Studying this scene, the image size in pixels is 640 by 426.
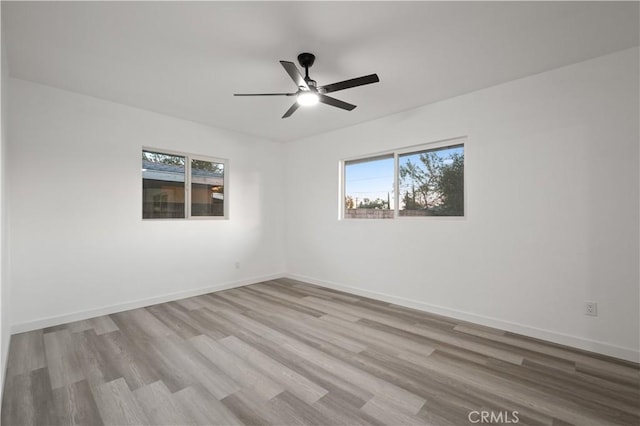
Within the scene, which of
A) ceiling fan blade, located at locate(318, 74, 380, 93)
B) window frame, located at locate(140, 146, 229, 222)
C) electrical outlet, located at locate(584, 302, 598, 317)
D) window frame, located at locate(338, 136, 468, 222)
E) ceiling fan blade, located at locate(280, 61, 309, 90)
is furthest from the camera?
window frame, located at locate(140, 146, 229, 222)

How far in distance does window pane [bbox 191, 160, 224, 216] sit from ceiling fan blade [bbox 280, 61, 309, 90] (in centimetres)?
273

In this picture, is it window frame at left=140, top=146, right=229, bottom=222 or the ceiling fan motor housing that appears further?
window frame at left=140, top=146, right=229, bottom=222

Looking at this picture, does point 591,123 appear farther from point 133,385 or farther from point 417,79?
point 133,385

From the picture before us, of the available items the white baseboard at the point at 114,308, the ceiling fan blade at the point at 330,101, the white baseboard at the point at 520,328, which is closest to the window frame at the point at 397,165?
the white baseboard at the point at 520,328

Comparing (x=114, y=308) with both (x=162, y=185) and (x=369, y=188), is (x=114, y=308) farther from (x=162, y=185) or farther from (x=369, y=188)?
(x=369, y=188)

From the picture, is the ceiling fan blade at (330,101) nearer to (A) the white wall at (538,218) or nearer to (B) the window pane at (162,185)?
(A) the white wall at (538,218)

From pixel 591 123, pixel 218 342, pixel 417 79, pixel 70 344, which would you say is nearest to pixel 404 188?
pixel 417 79

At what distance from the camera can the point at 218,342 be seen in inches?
111

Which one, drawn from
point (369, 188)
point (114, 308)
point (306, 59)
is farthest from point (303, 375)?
point (369, 188)

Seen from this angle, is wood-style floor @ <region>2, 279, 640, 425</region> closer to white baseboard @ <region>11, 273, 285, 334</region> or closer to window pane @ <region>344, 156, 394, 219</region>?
white baseboard @ <region>11, 273, 285, 334</region>

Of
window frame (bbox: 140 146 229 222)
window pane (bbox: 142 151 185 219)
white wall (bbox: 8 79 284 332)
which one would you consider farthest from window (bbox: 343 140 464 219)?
window pane (bbox: 142 151 185 219)

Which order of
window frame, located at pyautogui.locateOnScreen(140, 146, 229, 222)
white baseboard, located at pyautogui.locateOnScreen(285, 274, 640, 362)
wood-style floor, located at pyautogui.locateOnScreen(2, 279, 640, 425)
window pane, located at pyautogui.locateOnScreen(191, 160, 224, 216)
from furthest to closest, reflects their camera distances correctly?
1. window pane, located at pyautogui.locateOnScreen(191, 160, 224, 216)
2. window frame, located at pyautogui.locateOnScreen(140, 146, 229, 222)
3. white baseboard, located at pyautogui.locateOnScreen(285, 274, 640, 362)
4. wood-style floor, located at pyautogui.locateOnScreen(2, 279, 640, 425)

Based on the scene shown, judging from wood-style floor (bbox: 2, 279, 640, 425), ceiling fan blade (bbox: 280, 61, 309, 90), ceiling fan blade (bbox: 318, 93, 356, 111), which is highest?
ceiling fan blade (bbox: 280, 61, 309, 90)

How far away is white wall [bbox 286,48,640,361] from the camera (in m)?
2.54
